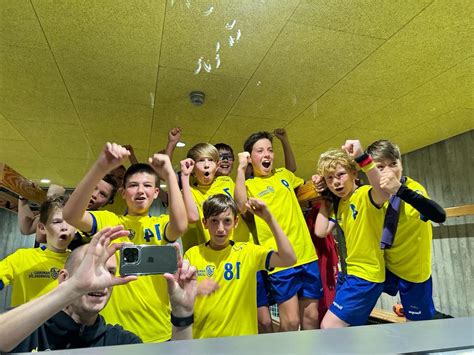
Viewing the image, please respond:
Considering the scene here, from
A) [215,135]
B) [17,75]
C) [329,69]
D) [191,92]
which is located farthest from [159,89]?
[329,69]

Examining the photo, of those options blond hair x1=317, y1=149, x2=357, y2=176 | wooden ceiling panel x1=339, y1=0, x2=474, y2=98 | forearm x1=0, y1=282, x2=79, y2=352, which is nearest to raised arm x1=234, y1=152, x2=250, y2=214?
blond hair x1=317, y1=149, x2=357, y2=176

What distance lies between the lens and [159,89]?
885mm

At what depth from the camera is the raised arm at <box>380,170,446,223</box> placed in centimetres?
65

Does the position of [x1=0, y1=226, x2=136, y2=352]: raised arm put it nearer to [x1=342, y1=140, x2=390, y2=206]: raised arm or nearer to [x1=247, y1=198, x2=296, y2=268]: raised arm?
[x1=247, y1=198, x2=296, y2=268]: raised arm

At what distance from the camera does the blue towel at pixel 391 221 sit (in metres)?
0.73

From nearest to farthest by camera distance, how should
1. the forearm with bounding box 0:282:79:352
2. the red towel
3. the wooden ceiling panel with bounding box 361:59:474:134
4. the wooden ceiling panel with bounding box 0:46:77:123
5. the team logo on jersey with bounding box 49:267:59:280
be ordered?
the forearm with bounding box 0:282:79:352
the team logo on jersey with bounding box 49:267:59:280
the wooden ceiling panel with bounding box 0:46:77:123
the wooden ceiling panel with bounding box 361:59:474:134
the red towel

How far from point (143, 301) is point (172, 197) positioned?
0.24 metres

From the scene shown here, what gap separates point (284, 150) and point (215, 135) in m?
0.22

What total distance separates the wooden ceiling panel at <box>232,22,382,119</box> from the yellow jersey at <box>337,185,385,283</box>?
319 millimetres

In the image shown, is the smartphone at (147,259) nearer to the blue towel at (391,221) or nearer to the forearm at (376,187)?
the forearm at (376,187)

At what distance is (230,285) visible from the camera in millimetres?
684

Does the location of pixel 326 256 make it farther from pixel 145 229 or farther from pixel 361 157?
pixel 145 229

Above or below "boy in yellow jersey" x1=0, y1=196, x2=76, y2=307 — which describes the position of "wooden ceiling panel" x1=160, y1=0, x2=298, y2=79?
above

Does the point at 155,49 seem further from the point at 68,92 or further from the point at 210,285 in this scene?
the point at 210,285
